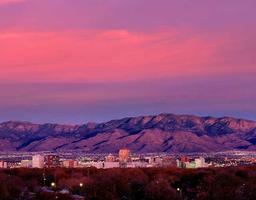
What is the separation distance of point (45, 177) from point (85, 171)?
1161 cm

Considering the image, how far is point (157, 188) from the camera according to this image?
263ft

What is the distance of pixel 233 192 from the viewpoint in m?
74.2

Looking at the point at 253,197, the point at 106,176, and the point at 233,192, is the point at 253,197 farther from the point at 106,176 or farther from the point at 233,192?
the point at 106,176

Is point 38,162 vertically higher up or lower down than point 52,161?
lower down

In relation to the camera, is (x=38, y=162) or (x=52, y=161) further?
(x=52, y=161)

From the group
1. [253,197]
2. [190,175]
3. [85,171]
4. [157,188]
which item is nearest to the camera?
[253,197]

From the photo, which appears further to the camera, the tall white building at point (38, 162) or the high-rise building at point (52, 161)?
the high-rise building at point (52, 161)

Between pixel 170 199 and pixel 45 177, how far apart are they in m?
35.5

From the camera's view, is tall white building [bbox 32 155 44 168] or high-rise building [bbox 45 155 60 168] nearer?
tall white building [bbox 32 155 44 168]

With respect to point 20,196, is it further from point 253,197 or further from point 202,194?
point 253,197

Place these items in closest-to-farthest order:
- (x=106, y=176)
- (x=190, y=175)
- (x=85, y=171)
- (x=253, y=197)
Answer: (x=253, y=197)
(x=106, y=176)
(x=190, y=175)
(x=85, y=171)

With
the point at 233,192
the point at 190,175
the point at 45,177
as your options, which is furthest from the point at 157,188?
the point at 45,177

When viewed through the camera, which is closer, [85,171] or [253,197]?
A: [253,197]

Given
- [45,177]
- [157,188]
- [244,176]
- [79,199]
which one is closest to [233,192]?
[157,188]
